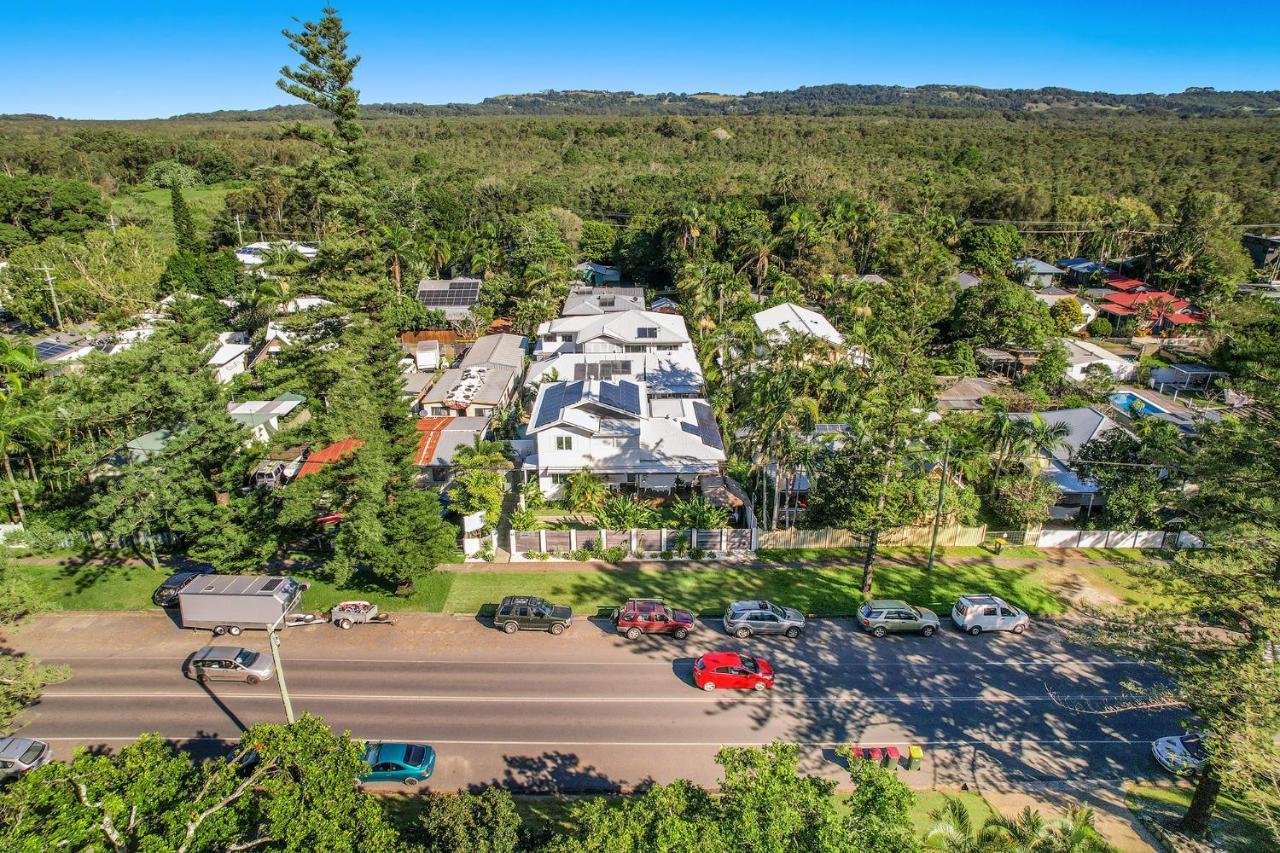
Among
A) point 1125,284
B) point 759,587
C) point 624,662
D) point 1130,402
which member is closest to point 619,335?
point 759,587

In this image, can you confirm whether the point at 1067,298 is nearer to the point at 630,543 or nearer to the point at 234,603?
the point at 630,543

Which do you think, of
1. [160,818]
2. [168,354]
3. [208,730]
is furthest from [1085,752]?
[168,354]

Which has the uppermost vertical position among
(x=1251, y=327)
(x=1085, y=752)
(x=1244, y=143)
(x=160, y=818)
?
(x=1244, y=143)

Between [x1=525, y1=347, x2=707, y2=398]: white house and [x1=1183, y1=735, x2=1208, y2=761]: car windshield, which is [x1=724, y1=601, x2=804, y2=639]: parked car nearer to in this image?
[x1=1183, y1=735, x2=1208, y2=761]: car windshield

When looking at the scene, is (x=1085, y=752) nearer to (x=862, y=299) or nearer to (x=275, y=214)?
(x=862, y=299)

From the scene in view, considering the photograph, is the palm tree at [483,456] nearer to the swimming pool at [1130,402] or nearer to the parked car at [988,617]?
the parked car at [988,617]
